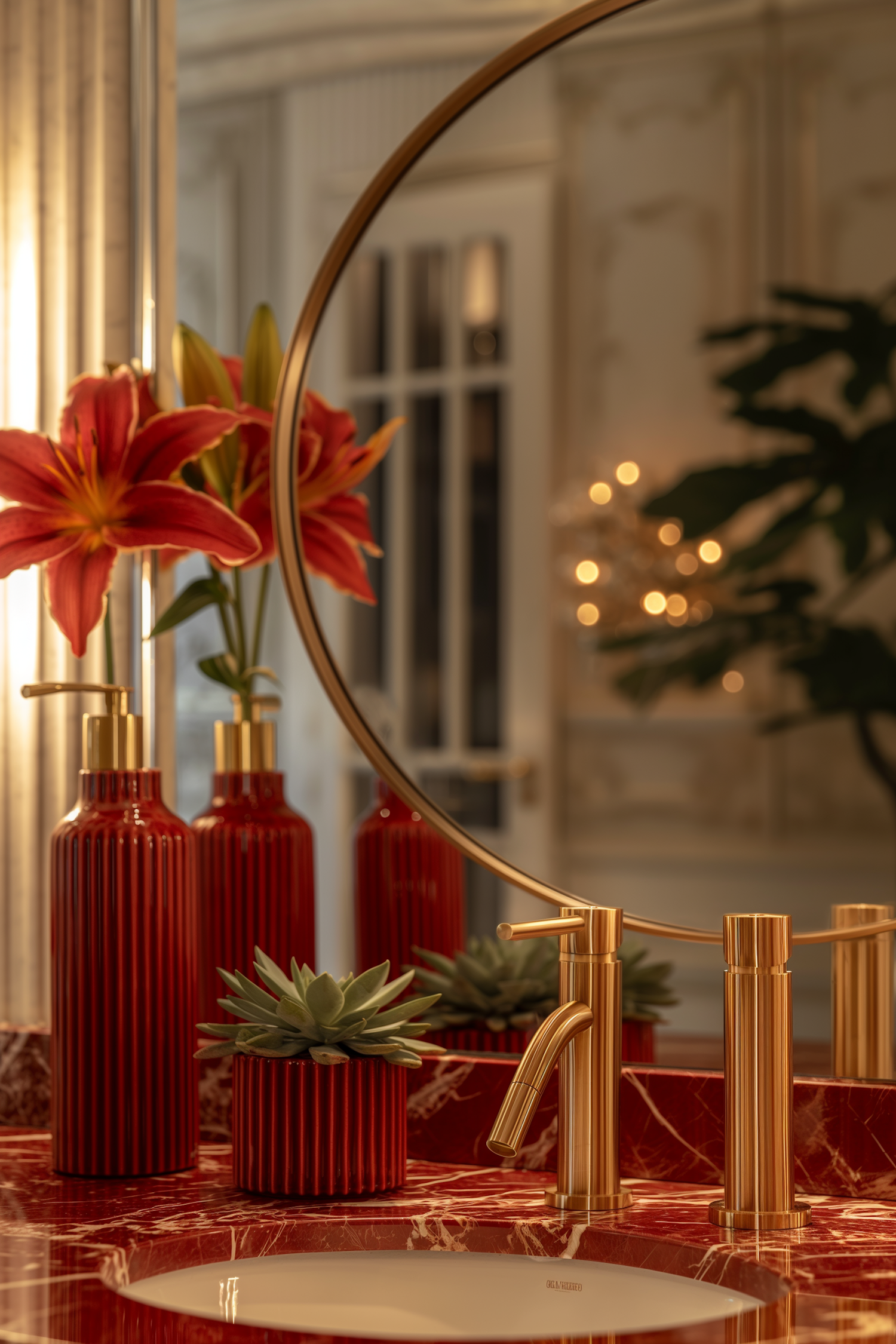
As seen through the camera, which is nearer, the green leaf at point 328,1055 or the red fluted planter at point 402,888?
the green leaf at point 328,1055

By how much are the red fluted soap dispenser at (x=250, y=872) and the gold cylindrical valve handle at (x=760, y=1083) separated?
328 mm

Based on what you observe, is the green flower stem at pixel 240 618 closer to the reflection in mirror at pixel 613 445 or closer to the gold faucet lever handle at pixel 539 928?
the reflection in mirror at pixel 613 445

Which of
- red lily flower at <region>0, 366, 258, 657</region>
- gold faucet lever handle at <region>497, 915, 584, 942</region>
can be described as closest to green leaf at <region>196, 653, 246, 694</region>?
red lily flower at <region>0, 366, 258, 657</region>

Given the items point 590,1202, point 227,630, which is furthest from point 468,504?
point 590,1202

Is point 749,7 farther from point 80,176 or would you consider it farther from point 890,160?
point 80,176

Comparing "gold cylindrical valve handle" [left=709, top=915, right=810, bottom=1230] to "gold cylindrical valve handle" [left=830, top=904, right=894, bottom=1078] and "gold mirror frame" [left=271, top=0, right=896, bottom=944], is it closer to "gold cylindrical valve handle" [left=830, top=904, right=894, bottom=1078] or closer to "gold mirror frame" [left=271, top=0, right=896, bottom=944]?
"gold cylindrical valve handle" [left=830, top=904, right=894, bottom=1078]

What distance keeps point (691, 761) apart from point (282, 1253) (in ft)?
1.15

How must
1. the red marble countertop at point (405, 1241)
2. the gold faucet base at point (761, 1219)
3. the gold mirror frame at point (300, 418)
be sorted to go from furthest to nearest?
the gold mirror frame at point (300, 418)
the gold faucet base at point (761, 1219)
the red marble countertop at point (405, 1241)

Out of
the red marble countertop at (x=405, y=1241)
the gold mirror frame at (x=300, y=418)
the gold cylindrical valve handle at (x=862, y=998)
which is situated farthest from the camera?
the gold mirror frame at (x=300, y=418)

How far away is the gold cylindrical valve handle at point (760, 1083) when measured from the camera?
66cm

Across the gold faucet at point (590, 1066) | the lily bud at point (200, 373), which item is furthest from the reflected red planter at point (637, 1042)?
the lily bud at point (200, 373)

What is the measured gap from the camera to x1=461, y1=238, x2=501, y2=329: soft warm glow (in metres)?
0.86

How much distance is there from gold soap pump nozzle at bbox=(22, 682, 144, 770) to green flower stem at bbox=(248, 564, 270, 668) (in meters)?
0.18

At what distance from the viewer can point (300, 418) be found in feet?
3.02
